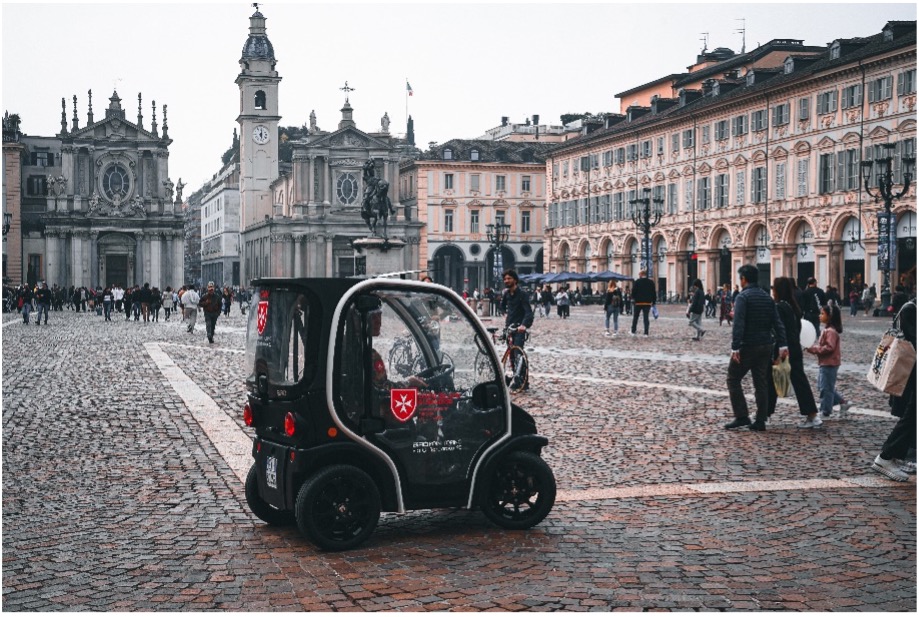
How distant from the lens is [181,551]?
6.57m

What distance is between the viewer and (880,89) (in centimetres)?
4816

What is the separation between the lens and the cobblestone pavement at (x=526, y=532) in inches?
226

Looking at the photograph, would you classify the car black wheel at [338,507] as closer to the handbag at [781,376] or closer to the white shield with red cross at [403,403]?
the white shield with red cross at [403,403]

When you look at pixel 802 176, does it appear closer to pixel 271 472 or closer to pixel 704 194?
pixel 704 194

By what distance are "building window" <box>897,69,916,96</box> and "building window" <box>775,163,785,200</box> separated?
332 inches

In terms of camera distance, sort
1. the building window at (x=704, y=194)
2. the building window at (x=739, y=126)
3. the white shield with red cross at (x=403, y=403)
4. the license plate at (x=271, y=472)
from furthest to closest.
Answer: the building window at (x=704, y=194), the building window at (x=739, y=126), the license plate at (x=271, y=472), the white shield with red cross at (x=403, y=403)

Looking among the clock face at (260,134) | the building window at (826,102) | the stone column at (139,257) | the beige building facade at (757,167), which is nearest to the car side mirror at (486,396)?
the beige building facade at (757,167)

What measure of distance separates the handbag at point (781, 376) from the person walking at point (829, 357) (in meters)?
0.35

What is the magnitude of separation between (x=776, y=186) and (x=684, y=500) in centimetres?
4936

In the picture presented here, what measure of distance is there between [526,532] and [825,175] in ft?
156

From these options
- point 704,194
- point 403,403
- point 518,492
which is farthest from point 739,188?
point 403,403

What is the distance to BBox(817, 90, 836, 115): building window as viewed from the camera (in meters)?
51.2

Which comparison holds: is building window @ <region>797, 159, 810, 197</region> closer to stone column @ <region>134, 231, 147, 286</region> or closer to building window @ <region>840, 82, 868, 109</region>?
building window @ <region>840, 82, 868, 109</region>

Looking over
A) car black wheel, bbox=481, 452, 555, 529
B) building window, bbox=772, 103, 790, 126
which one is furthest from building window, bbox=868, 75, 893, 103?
car black wheel, bbox=481, 452, 555, 529
